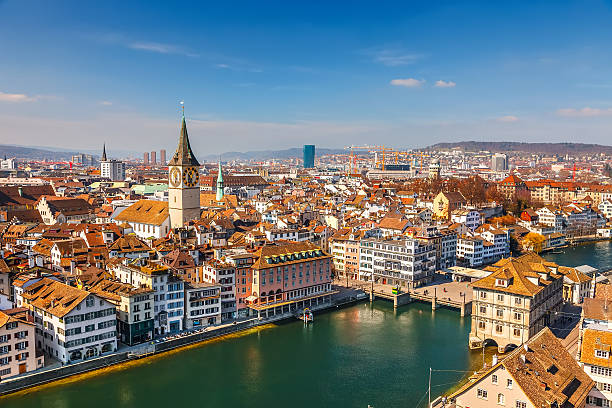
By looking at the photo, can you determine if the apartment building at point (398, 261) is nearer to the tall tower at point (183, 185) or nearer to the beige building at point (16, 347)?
the tall tower at point (183, 185)

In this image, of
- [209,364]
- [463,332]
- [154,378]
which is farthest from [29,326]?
[463,332]

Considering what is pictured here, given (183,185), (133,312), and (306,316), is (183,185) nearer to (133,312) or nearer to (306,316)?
(306,316)

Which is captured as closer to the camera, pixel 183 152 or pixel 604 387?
pixel 604 387

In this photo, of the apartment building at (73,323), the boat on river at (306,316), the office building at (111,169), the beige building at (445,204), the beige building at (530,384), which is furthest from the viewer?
the office building at (111,169)

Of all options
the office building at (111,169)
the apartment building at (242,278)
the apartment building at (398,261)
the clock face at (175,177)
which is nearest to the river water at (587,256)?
the apartment building at (398,261)

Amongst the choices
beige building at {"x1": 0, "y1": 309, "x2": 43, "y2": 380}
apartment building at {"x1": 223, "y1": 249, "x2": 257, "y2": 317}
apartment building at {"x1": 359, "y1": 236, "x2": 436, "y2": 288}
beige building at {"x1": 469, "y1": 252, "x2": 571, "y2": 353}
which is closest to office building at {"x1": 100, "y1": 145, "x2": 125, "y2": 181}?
apartment building at {"x1": 359, "y1": 236, "x2": 436, "y2": 288}

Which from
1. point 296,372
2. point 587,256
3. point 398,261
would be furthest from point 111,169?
point 296,372

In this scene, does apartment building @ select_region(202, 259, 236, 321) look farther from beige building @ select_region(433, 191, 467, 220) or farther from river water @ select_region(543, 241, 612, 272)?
beige building @ select_region(433, 191, 467, 220)
